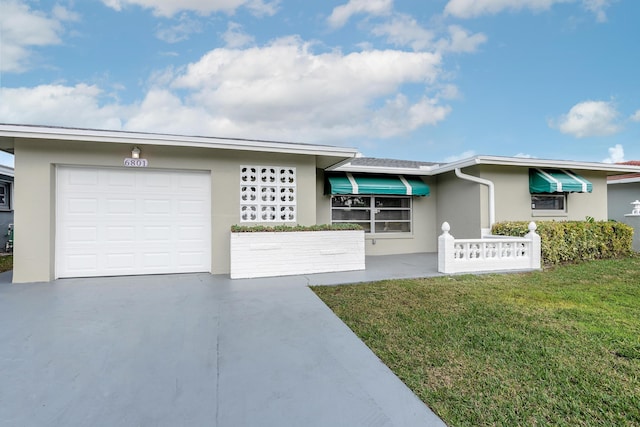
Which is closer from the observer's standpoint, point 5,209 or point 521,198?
point 521,198

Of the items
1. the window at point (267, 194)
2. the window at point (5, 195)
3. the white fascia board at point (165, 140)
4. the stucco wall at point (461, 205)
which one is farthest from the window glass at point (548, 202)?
the window at point (5, 195)

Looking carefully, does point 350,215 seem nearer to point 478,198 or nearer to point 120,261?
point 478,198

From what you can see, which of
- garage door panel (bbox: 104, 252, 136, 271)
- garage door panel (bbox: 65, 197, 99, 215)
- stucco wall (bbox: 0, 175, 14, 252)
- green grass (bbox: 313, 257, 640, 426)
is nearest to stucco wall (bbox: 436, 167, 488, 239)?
green grass (bbox: 313, 257, 640, 426)

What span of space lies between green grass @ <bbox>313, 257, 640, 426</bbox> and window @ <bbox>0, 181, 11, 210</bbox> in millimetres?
15705

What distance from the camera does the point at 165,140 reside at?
25.3 feet

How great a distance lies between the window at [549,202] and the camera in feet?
40.7

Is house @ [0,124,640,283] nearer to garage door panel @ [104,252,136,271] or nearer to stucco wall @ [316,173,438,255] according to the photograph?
garage door panel @ [104,252,136,271]

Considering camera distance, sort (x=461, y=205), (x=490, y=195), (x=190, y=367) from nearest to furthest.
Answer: (x=190, y=367)
(x=490, y=195)
(x=461, y=205)

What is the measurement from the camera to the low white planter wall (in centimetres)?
791

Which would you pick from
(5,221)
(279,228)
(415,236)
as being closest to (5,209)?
(5,221)

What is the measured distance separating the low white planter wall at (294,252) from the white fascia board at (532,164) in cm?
500

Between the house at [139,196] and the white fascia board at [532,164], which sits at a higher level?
the white fascia board at [532,164]

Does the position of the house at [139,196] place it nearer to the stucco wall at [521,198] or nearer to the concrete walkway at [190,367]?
the concrete walkway at [190,367]

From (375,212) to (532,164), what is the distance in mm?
5819
